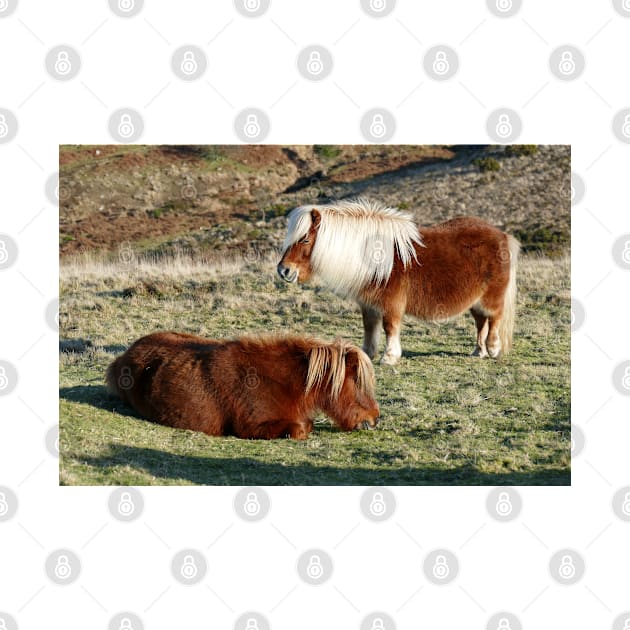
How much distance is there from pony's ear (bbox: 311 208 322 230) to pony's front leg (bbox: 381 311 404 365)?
1.78 meters

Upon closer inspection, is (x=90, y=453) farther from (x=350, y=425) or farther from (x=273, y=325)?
(x=273, y=325)

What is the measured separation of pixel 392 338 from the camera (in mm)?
11742

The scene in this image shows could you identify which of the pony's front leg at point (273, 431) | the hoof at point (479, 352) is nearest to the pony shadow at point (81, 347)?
the pony's front leg at point (273, 431)

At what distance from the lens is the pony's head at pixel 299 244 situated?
37.2 feet

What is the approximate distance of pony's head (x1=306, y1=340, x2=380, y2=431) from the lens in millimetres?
8281

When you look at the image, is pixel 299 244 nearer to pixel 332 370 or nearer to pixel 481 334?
pixel 481 334

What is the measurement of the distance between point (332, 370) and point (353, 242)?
3.77m

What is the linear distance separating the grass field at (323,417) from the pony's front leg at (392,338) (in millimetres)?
185

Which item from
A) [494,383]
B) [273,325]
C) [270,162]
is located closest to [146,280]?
[273,325]

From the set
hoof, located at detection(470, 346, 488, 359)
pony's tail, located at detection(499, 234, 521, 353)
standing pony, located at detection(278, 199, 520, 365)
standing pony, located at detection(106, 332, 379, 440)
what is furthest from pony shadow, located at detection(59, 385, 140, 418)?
pony's tail, located at detection(499, 234, 521, 353)

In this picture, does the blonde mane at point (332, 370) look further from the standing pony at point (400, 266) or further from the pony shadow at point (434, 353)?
the pony shadow at point (434, 353)

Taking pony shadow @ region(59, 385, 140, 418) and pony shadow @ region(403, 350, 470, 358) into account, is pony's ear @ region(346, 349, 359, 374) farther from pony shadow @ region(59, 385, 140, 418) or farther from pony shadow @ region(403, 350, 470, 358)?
pony shadow @ region(403, 350, 470, 358)

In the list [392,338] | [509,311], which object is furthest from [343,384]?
[509,311]

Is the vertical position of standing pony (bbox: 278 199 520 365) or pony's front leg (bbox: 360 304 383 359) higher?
standing pony (bbox: 278 199 520 365)
